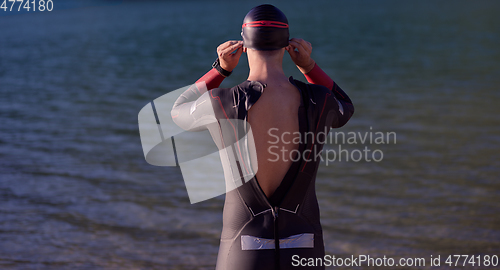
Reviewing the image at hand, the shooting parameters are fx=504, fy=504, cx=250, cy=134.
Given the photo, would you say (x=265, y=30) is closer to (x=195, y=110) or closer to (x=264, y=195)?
(x=195, y=110)

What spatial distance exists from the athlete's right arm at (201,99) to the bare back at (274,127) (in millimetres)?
279

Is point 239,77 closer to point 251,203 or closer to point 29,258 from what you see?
point 29,258

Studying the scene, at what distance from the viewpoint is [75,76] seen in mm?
19391

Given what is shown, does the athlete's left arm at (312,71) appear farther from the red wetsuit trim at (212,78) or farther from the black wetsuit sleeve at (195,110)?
the black wetsuit sleeve at (195,110)

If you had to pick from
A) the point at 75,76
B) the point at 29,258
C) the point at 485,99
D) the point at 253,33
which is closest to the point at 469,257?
the point at 253,33

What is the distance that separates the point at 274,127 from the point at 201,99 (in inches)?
17.9

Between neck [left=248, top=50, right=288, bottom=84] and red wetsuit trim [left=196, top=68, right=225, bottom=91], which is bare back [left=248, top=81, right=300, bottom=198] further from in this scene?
red wetsuit trim [left=196, top=68, right=225, bottom=91]

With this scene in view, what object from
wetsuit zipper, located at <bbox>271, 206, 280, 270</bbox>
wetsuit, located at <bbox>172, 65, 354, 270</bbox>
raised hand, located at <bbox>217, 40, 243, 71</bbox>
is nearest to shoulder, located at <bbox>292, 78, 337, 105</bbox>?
wetsuit, located at <bbox>172, 65, 354, 270</bbox>

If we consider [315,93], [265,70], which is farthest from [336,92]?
[265,70]

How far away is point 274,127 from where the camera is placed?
2914 millimetres

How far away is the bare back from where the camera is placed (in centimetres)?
290

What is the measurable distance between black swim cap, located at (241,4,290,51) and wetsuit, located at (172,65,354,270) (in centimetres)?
23

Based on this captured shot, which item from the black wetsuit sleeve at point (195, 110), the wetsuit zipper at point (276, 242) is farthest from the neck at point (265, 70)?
the wetsuit zipper at point (276, 242)

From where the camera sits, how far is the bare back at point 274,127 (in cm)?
290
